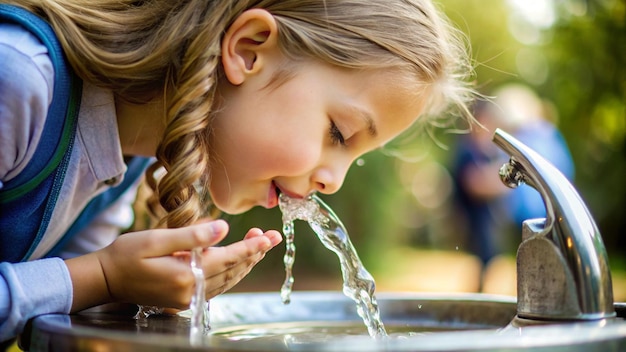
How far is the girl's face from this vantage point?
112 cm

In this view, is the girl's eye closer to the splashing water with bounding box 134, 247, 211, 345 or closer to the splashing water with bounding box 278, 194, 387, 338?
the splashing water with bounding box 278, 194, 387, 338

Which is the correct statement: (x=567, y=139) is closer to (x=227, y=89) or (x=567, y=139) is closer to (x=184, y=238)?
(x=227, y=89)

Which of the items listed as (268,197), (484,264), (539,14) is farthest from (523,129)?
(539,14)

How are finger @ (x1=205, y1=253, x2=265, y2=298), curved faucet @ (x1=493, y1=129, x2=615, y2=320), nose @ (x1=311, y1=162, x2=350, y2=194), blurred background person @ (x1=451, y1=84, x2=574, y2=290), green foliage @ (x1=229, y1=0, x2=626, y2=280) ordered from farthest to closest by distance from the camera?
green foliage @ (x1=229, y1=0, x2=626, y2=280), blurred background person @ (x1=451, y1=84, x2=574, y2=290), nose @ (x1=311, y1=162, x2=350, y2=194), finger @ (x1=205, y1=253, x2=265, y2=298), curved faucet @ (x1=493, y1=129, x2=615, y2=320)

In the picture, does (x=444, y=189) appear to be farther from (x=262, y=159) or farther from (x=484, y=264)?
(x=262, y=159)

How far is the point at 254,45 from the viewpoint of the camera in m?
1.16

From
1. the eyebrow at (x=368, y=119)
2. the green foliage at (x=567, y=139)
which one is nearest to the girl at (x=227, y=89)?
the eyebrow at (x=368, y=119)

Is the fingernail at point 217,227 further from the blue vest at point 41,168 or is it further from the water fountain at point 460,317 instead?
the blue vest at point 41,168

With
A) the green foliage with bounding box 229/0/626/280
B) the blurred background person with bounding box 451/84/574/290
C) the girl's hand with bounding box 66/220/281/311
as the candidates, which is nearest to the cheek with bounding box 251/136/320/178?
the girl's hand with bounding box 66/220/281/311

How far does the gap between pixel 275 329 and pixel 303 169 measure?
231 mm

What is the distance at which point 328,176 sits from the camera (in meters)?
1.17

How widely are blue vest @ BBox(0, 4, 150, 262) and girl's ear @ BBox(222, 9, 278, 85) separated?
0.70 feet

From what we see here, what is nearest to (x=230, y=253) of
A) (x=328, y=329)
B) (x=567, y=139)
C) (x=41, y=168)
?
(x=328, y=329)

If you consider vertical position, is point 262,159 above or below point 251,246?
above
